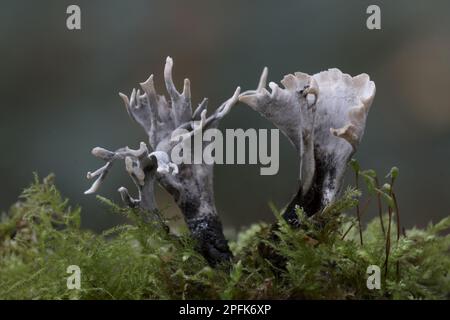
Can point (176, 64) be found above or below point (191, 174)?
above

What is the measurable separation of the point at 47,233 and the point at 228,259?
342mm

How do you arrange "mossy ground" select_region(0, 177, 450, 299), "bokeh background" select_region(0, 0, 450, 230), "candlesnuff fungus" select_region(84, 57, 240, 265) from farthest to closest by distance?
"bokeh background" select_region(0, 0, 450, 230), "candlesnuff fungus" select_region(84, 57, 240, 265), "mossy ground" select_region(0, 177, 450, 299)

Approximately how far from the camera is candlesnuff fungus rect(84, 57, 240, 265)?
39.1 inches

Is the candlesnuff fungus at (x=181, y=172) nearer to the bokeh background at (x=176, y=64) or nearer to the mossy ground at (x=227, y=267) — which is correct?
the mossy ground at (x=227, y=267)

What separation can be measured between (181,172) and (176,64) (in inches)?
55.9

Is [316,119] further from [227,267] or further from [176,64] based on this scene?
[176,64]

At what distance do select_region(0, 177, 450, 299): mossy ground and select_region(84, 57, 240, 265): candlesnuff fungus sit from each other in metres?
0.04

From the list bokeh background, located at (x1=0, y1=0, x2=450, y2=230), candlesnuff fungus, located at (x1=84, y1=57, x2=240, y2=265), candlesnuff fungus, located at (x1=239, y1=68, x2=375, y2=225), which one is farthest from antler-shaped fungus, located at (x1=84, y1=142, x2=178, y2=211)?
bokeh background, located at (x1=0, y1=0, x2=450, y2=230)

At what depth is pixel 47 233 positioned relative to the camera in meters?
0.99

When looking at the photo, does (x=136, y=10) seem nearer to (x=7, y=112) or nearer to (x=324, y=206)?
(x=7, y=112)

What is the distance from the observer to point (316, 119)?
100 centimetres

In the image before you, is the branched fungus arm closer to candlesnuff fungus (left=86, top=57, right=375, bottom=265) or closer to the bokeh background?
candlesnuff fungus (left=86, top=57, right=375, bottom=265)

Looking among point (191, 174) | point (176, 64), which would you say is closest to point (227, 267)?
point (191, 174)
